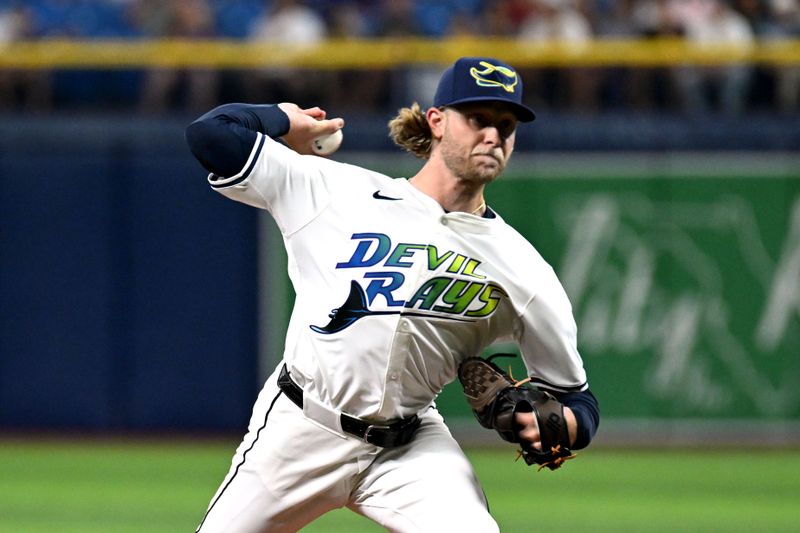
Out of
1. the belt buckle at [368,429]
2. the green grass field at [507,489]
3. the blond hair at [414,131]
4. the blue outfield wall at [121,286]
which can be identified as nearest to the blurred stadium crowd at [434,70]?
the blue outfield wall at [121,286]

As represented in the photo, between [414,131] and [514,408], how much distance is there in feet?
3.73

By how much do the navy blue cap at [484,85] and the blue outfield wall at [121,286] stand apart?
813 centimetres

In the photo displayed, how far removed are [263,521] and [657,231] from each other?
28.1ft

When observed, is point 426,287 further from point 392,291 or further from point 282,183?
point 282,183

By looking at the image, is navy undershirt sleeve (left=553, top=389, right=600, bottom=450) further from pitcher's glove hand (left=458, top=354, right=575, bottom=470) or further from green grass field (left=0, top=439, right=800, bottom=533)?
green grass field (left=0, top=439, right=800, bottom=533)

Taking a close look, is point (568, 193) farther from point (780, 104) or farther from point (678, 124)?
point (780, 104)

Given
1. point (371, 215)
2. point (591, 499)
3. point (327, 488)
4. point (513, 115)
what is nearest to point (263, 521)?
point (327, 488)

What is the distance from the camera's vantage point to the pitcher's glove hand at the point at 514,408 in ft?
15.5

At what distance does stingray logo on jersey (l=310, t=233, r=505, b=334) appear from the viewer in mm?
4836

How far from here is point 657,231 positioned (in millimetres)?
12859

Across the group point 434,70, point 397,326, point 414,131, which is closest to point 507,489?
point 434,70

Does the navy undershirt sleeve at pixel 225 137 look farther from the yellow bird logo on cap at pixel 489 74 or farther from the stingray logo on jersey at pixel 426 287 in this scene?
the yellow bird logo on cap at pixel 489 74

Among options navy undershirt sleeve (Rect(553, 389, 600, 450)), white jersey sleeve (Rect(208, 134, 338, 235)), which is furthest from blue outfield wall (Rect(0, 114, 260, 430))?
navy undershirt sleeve (Rect(553, 389, 600, 450))

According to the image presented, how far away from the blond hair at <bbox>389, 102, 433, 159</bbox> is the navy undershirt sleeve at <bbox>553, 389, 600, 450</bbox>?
1.06m
